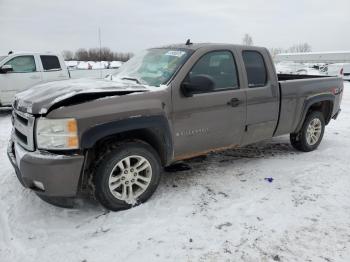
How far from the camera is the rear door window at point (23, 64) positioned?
971cm

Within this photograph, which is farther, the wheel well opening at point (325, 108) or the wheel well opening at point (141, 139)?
the wheel well opening at point (325, 108)

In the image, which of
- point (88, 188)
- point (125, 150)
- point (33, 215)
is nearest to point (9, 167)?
point (33, 215)

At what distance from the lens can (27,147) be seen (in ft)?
11.1

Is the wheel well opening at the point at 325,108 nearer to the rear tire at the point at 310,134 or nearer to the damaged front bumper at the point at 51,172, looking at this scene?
the rear tire at the point at 310,134

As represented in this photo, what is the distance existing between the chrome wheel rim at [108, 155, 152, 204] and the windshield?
36.8 inches

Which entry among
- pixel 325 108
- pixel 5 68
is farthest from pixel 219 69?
pixel 5 68

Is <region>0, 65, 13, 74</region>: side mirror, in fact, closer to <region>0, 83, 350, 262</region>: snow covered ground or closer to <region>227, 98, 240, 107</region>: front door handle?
<region>0, 83, 350, 262</region>: snow covered ground

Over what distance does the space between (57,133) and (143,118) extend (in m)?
0.86

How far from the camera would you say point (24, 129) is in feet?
11.4

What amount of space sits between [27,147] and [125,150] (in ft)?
3.10

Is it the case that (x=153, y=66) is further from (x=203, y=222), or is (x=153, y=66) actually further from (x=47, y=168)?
(x=203, y=222)

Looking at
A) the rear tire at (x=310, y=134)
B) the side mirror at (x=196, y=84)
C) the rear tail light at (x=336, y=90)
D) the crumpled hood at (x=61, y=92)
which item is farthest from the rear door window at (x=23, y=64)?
the rear tail light at (x=336, y=90)

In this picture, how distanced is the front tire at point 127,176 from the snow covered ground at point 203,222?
0.13 meters

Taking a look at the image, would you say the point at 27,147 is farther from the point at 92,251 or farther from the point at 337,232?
the point at 337,232
